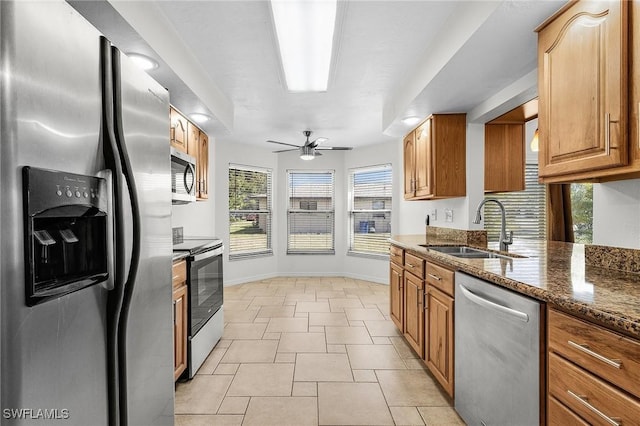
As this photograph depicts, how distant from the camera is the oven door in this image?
2402mm

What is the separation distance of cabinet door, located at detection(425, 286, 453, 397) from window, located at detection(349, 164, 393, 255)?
3317mm

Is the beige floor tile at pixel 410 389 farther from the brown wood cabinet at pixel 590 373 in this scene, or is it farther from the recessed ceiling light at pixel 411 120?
the recessed ceiling light at pixel 411 120

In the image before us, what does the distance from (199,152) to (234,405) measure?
2614mm

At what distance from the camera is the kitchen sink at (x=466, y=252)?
2.50 metres

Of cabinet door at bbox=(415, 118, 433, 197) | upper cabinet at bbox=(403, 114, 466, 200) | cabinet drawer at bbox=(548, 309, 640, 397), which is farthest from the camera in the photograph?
cabinet door at bbox=(415, 118, 433, 197)

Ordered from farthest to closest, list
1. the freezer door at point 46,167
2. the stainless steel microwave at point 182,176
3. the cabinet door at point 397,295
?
1. the cabinet door at point 397,295
2. the stainless steel microwave at point 182,176
3. the freezer door at point 46,167

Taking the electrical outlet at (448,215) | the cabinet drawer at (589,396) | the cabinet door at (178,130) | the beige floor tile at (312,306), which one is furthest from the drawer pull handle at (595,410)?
the beige floor tile at (312,306)

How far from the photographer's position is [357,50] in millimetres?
2457

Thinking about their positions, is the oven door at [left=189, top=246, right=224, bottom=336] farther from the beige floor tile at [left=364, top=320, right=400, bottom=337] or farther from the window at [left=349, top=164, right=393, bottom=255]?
the window at [left=349, top=164, right=393, bottom=255]

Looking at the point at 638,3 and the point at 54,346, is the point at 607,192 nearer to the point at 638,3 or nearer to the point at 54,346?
the point at 638,3

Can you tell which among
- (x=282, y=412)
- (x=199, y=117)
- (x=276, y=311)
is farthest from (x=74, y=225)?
(x=276, y=311)

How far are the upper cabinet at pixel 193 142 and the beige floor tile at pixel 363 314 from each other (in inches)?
87.1

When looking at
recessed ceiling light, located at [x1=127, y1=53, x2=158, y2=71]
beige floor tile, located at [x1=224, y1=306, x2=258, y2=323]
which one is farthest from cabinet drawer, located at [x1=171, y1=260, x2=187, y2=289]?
beige floor tile, located at [x1=224, y1=306, x2=258, y2=323]

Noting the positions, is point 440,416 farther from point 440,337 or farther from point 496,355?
point 496,355
